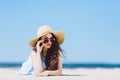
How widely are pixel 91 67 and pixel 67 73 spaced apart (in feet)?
3.59

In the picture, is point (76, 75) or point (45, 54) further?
point (76, 75)

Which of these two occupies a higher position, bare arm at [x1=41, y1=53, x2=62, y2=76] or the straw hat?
the straw hat

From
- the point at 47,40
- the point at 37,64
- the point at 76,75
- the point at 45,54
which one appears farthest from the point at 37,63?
the point at 76,75

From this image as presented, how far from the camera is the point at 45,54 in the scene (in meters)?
5.63

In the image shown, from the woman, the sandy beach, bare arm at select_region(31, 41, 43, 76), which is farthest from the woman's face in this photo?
the sandy beach

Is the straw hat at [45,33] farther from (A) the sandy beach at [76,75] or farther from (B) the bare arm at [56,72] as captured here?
(A) the sandy beach at [76,75]

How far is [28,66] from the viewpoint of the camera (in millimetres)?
5648

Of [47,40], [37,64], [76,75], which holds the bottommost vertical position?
[76,75]

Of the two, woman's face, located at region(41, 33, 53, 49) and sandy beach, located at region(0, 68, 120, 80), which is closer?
sandy beach, located at region(0, 68, 120, 80)

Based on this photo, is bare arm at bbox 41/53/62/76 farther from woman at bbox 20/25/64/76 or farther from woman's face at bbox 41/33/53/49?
woman's face at bbox 41/33/53/49

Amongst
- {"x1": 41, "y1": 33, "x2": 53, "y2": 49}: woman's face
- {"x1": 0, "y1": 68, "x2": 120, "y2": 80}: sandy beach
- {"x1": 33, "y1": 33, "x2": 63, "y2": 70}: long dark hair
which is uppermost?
{"x1": 41, "y1": 33, "x2": 53, "y2": 49}: woman's face

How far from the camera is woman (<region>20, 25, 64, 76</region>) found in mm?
5547

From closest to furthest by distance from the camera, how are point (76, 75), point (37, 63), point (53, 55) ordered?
point (37, 63), point (53, 55), point (76, 75)

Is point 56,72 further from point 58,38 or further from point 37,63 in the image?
point 58,38
